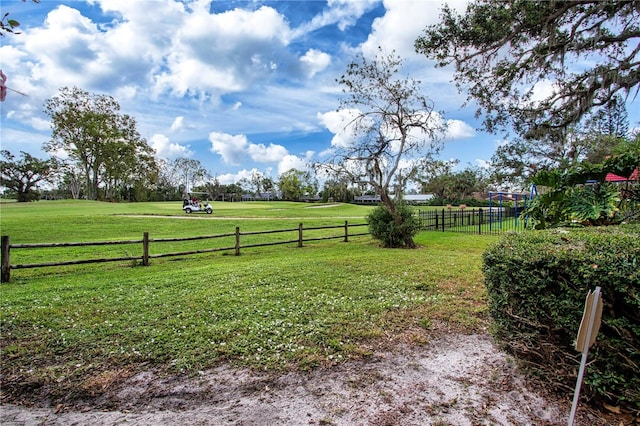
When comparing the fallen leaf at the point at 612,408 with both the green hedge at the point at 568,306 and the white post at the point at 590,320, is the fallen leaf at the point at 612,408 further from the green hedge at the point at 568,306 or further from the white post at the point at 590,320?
the white post at the point at 590,320

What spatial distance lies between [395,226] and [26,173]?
4984cm

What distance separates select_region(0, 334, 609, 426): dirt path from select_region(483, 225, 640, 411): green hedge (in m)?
0.28

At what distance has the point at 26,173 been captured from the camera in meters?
40.8

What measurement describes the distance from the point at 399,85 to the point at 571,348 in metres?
9.62

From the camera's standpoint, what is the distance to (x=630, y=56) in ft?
23.8

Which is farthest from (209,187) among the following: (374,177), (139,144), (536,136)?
(536,136)

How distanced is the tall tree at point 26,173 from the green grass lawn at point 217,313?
45.0 m

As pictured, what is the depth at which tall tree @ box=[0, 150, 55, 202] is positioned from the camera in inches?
1558

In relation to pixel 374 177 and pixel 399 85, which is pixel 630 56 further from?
pixel 374 177

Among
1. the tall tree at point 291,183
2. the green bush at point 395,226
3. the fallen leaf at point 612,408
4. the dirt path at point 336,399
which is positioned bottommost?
the dirt path at point 336,399

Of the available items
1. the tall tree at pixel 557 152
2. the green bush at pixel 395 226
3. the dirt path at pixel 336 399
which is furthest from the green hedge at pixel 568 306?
the tall tree at pixel 557 152

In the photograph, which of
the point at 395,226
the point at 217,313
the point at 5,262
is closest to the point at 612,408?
the point at 217,313

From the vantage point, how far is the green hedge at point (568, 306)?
2.03m

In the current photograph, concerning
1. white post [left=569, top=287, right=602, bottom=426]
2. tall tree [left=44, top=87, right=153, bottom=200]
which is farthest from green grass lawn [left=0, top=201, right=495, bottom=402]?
tall tree [left=44, top=87, right=153, bottom=200]
